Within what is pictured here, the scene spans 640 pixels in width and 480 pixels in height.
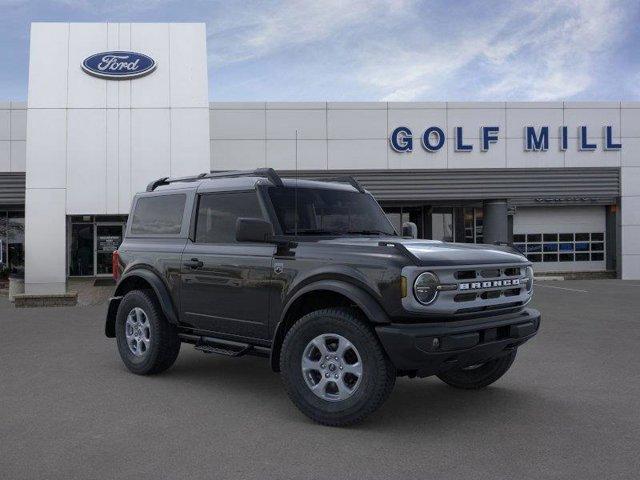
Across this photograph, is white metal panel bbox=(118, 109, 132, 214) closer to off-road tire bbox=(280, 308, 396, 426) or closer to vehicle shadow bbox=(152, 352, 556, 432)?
vehicle shadow bbox=(152, 352, 556, 432)

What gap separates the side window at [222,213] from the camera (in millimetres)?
5809

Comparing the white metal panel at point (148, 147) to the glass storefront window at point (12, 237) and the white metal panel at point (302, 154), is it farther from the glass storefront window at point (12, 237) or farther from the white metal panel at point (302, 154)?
the glass storefront window at point (12, 237)

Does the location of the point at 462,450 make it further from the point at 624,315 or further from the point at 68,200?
the point at 68,200

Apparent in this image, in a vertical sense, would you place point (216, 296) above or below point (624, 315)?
above

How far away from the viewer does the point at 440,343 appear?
176 inches

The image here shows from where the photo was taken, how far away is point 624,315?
1212 cm

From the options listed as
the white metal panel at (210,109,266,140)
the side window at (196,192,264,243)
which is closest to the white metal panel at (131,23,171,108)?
the white metal panel at (210,109,266,140)

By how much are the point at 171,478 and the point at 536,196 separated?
23.2 m

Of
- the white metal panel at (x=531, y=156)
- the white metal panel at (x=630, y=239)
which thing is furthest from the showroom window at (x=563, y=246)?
the white metal panel at (x=531, y=156)

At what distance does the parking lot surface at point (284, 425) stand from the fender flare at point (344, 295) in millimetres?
573

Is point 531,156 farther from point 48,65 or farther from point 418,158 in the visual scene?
point 48,65

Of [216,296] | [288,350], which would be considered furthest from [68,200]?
[288,350]

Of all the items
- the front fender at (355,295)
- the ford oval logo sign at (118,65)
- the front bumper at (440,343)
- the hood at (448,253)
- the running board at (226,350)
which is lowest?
the running board at (226,350)

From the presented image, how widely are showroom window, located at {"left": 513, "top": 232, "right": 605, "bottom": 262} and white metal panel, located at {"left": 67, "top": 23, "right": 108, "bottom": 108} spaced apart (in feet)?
56.1
